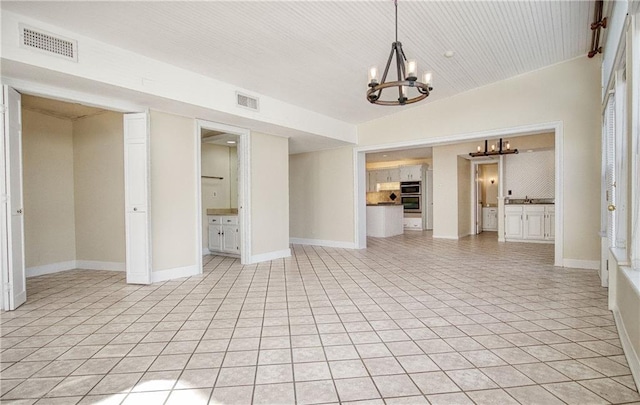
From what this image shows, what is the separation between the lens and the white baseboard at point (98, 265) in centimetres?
540

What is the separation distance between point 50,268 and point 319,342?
528cm

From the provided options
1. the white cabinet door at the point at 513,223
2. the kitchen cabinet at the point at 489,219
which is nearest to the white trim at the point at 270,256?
the white cabinet door at the point at 513,223

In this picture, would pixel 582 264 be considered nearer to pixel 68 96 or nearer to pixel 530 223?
pixel 530 223

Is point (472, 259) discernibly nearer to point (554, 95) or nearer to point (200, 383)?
point (554, 95)

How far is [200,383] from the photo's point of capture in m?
2.01

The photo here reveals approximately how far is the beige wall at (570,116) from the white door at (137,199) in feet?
18.5

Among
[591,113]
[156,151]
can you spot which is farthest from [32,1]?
[591,113]

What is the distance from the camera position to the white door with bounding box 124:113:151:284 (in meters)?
4.50

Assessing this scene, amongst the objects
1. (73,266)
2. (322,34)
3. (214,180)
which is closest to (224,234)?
(214,180)

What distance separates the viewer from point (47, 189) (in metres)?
5.43

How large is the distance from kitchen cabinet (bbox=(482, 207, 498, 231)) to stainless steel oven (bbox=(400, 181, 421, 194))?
2329 millimetres

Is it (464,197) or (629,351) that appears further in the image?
(464,197)

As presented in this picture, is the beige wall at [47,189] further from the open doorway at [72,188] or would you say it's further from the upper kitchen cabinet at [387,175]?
the upper kitchen cabinet at [387,175]

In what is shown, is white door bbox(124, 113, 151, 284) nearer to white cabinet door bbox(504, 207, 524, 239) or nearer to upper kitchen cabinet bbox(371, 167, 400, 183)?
white cabinet door bbox(504, 207, 524, 239)
